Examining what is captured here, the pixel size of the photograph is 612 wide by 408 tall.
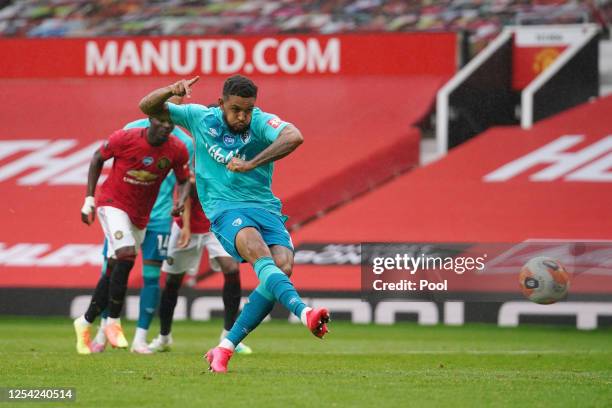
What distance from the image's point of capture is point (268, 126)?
820 centimetres

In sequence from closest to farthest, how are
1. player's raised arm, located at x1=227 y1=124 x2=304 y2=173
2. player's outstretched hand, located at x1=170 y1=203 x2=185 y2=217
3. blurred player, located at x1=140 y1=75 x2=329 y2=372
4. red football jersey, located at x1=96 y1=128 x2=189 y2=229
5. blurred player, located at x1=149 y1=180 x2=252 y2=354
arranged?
player's raised arm, located at x1=227 y1=124 x2=304 y2=173 → blurred player, located at x1=140 y1=75 x2=329 y2=372 → red football jersey, located at x1=96 y1=128 x2=189 y2=229 → player's outstretched hand, located at x1=170 y1=203 x2=185 y2=217 → blurred player, located at x1=149 y1=180 x2=252 y2=354

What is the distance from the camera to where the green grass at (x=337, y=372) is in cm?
677

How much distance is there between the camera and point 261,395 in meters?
6.87

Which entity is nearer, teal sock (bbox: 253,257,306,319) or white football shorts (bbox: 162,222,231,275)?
Answer: teal sock (bbox: 253,257,306,319)

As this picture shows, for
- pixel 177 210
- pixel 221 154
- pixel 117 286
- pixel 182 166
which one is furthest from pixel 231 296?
pixel 221 154

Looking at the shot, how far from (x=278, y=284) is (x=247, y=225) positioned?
20.5 inches

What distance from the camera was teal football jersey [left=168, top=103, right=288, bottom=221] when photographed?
27.3ft

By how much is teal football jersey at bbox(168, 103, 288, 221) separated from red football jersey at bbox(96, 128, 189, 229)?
8.09ft

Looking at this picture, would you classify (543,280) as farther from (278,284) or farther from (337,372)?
(278,284)

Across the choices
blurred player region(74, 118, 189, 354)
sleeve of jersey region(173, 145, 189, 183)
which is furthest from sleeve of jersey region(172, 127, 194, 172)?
blurred player region(74, 118, 189, 354)

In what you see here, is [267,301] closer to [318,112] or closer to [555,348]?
[555,348]

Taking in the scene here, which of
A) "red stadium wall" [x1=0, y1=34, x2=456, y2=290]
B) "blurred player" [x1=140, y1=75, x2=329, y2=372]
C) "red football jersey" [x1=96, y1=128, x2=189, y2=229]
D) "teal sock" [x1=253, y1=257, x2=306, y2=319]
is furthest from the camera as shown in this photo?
"red stadium wall" [x1=0, y1=34, x2=456, y2=290]

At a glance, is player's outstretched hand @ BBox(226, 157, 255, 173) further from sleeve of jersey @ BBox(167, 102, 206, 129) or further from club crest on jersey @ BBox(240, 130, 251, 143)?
sleeve of jersey @ BBox(167, 102, 206, 129)

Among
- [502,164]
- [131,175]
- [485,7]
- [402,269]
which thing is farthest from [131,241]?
[485,7]
